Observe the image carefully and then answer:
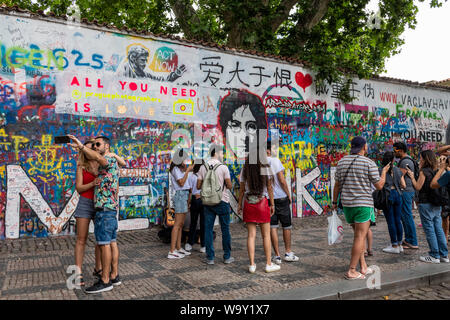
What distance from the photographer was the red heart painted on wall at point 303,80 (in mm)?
11977

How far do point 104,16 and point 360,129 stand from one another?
14.9m

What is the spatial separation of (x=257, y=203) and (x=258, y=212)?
13 centimetres

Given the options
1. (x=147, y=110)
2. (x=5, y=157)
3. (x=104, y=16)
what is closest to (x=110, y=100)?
(x=147, y=110)

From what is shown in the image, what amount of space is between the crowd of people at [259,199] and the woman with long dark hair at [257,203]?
0.6 inches

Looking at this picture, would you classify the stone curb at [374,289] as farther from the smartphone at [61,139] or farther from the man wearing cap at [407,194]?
the smartphone at [61,139]

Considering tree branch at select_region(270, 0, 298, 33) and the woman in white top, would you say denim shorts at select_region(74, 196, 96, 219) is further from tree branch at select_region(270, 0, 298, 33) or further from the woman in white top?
tree branch at select_region(270, 0, 298, 33)

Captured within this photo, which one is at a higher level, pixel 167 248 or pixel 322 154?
pixel 322 154

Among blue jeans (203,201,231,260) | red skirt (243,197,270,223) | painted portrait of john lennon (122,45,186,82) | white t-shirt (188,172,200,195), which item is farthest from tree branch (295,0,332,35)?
red skirt (243,197,270,223)

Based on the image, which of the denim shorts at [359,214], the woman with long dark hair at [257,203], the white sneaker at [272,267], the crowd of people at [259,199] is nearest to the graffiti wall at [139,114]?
the crowd of people at [259,199]

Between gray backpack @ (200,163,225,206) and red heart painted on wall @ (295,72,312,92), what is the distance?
7198 millimetres

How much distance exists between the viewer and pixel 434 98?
1531cm

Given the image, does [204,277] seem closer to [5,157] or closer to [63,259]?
[63,259]

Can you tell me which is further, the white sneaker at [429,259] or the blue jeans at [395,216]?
the blue jeans at [395,216]

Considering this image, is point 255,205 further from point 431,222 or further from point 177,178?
point 431,222
